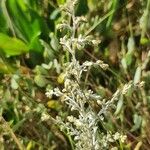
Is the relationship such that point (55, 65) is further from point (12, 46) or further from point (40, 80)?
point (12, 46)

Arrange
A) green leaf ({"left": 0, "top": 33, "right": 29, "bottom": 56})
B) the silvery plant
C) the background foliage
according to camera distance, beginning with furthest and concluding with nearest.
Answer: green leaf ({"left": 0, "top": 33, "right": 29, "bottom": 56}) < the background foliage < the silvery plant

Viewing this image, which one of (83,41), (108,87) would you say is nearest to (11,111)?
(108,87)

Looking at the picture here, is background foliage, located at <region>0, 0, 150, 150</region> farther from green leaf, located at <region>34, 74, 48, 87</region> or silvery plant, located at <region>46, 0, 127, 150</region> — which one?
silvery plant, located at <region>46, 0, 127, 150</region>

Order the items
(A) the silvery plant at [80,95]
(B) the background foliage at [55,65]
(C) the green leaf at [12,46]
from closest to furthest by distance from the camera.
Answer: (A) the silvery plant at [80,95] < (B) the background foliage at [55,65] < (C) the green leaf at [12,46]

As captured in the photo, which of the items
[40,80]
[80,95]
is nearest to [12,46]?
[40,80]

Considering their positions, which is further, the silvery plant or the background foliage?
the background foliage

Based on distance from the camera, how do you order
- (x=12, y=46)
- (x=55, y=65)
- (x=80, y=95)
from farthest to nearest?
(x=12, y=46) → (x=55, y=65) → (x=80, y=95)

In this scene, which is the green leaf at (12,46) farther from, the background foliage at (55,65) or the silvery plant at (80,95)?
the silvery plant at (80,95)

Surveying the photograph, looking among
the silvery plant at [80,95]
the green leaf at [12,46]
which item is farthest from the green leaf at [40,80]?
the silvery plant at [80,95]

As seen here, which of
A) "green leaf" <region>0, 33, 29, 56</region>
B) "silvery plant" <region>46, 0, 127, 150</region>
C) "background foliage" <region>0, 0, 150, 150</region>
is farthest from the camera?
"green leaf" <region>0, 33, 29, 56</region>

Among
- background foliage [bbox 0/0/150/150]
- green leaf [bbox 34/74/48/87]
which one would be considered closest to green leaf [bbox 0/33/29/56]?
background foliage [bbox 0/0/150/150]
